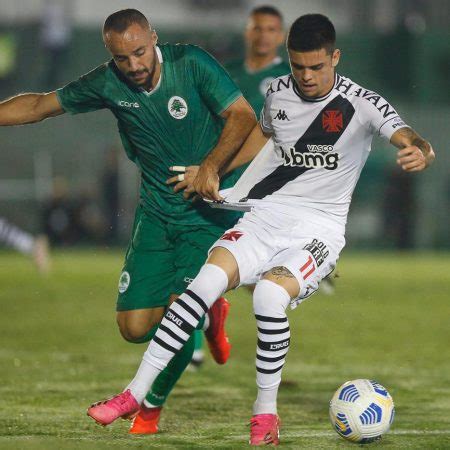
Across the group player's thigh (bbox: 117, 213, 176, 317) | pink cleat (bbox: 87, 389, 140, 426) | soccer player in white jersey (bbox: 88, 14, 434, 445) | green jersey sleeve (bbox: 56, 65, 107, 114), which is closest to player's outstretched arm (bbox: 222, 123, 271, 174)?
soccer player in white jersey (bbox: 88, 14, 434, 445)

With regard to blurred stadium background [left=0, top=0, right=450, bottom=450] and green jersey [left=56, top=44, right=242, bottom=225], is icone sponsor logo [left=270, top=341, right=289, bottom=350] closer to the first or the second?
blurred stadium background [left=0, top=0, right=450, bottom=450]

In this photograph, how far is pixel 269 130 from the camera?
6867 millimetres

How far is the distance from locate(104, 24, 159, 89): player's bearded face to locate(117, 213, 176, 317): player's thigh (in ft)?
3.23

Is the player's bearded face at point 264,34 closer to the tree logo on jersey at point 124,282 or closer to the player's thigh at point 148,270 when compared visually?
the player's thigh at point 148,270

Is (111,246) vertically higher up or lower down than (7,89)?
lower down

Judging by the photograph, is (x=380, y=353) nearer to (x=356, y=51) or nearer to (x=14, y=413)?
(x=14, y=413)

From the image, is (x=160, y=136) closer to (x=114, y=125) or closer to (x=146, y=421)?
(x=146, y=421)

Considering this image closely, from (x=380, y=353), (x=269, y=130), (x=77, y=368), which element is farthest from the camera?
(x=380, y=353)

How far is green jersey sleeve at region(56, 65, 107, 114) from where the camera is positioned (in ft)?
22.9

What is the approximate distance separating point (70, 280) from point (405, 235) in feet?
27.3

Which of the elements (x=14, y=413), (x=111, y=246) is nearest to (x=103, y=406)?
(x=14, y=413)

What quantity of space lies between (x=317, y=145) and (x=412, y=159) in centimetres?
73

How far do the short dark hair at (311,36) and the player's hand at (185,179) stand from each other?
980 mm

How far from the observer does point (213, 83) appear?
687 cm
